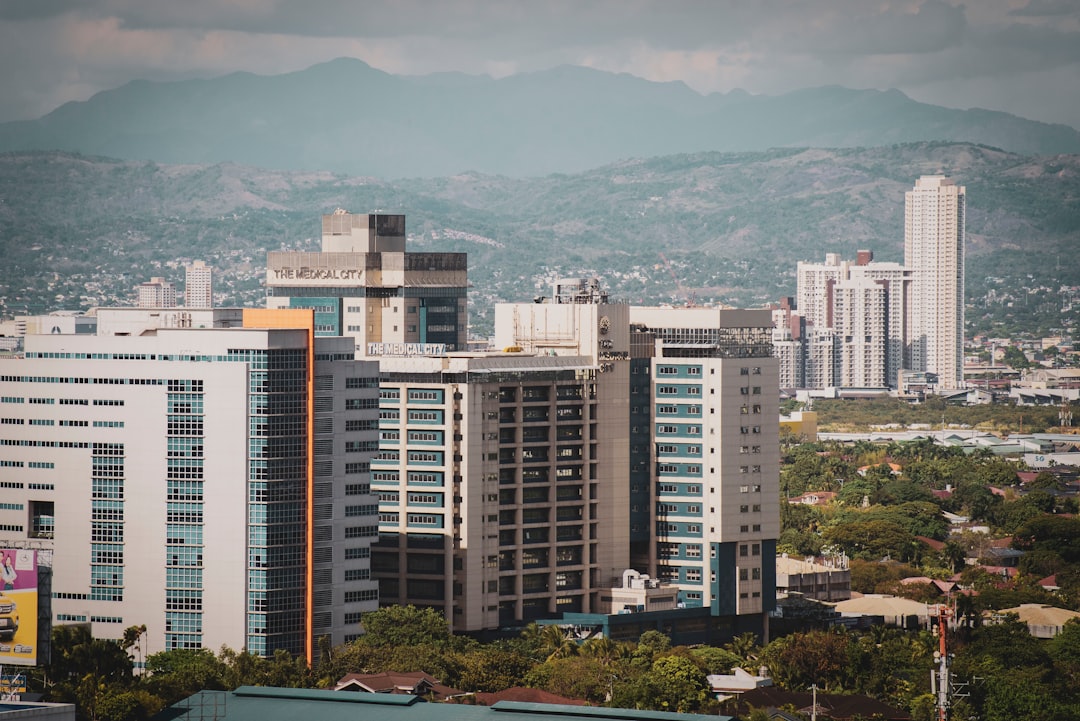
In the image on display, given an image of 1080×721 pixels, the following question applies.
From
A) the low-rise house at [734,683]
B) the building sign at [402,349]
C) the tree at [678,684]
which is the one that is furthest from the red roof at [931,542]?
the tree at [678,684]

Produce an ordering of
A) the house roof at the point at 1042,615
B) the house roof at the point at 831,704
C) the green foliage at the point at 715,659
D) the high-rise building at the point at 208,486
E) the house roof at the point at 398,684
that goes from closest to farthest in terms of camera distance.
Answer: the house roof at the point at 398,684, the house roof at the point at 831,704, the high-rise building at the point at 208,486, the green foliage at the point at 715,659, the house roof at the point at 1042,615

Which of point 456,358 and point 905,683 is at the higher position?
point 456,358

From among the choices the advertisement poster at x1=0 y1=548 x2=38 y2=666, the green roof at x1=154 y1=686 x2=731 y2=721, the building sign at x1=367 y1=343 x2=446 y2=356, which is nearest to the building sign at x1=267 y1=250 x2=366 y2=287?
the building sign at x1=367 y1=343 x2=446 y2=356

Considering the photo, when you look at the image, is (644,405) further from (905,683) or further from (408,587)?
(905,683)

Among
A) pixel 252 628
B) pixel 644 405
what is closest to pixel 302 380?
pixel 252 628

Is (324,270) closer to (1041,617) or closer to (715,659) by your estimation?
(1041,617)

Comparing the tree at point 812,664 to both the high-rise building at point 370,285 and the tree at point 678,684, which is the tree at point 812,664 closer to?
the tree at point 678,684
